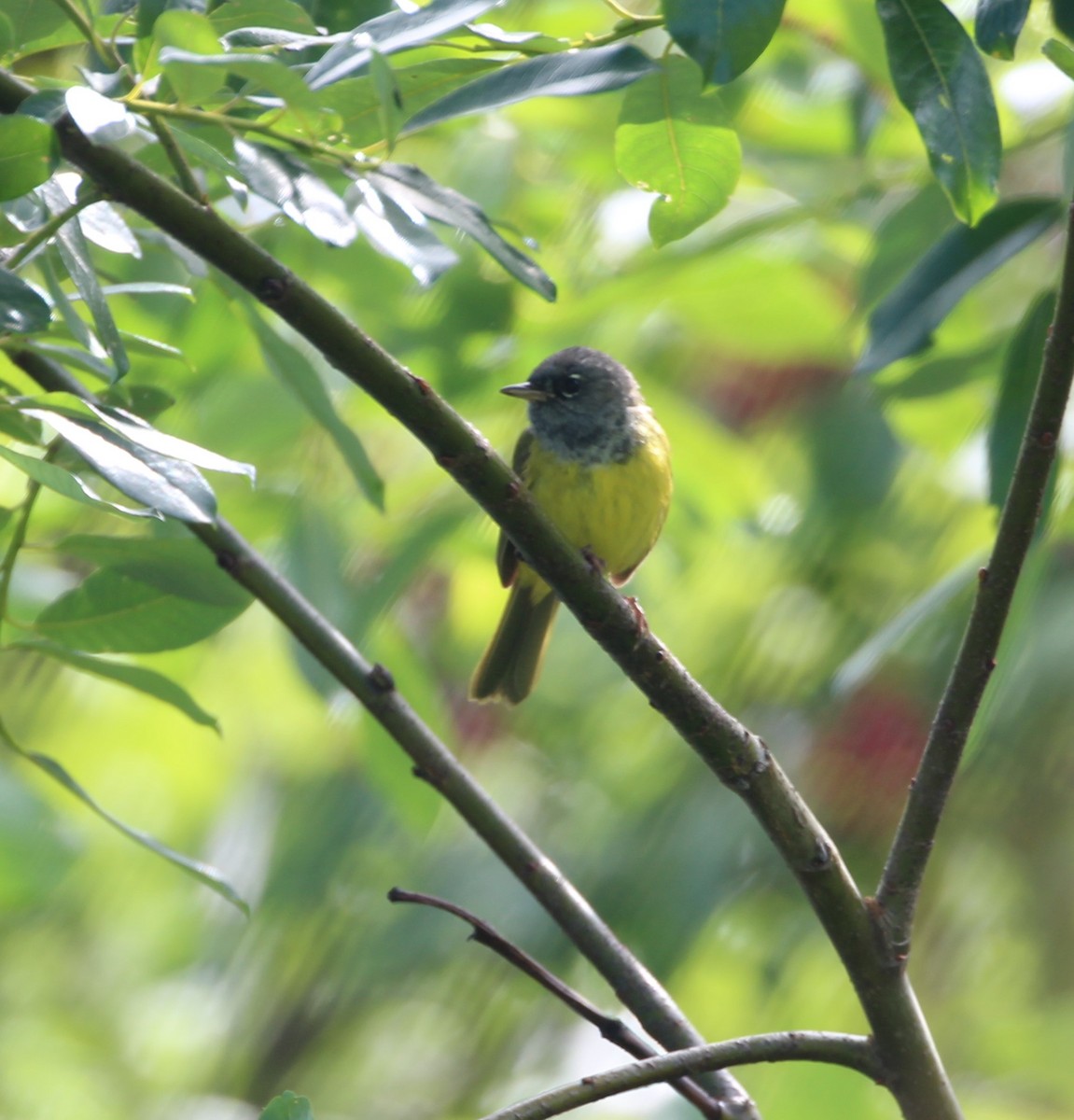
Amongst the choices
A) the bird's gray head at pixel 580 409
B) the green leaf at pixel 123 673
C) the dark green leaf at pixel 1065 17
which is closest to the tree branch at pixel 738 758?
the green leaf at pixel 123 673

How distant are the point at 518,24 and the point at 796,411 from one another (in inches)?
68.2

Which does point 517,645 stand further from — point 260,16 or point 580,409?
point 260,16

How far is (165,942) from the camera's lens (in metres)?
5.44

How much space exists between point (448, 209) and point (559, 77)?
0.77 ft

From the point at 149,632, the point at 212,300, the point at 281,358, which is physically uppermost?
the point at 212,300

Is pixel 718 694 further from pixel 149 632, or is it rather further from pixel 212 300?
pixel 149 632

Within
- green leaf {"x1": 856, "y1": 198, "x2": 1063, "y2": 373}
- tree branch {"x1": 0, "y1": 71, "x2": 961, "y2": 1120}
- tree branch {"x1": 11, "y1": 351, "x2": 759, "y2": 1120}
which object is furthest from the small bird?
tree branch {"x1": 0, "y1": 71, "x2": 961, "y2": 1120}

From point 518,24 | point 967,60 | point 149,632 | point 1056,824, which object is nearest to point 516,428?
point 518,24

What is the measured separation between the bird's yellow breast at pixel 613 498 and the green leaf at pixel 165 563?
69.3 inches

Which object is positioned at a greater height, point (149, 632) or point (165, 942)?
point (165, 942)

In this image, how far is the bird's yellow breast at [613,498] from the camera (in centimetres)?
391

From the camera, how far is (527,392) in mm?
3846

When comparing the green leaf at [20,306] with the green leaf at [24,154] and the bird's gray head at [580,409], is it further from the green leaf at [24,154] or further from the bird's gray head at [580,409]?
the bird's gray head at [580,409]

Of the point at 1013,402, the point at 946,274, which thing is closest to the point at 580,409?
the point at 946,274
